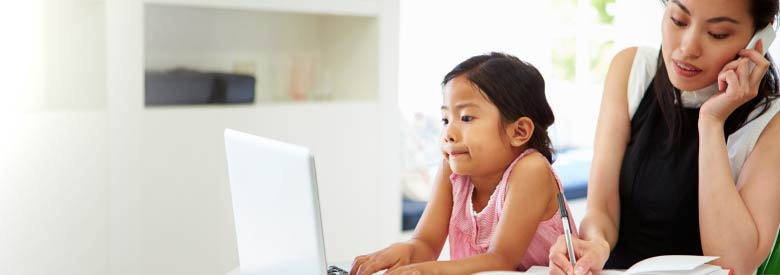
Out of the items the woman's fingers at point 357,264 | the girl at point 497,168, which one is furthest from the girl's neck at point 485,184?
the woman's fingers at point 357,264

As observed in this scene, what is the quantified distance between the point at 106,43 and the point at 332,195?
35.0 inches

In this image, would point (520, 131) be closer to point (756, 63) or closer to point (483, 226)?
point (483, 226)

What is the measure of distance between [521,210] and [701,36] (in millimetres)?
438

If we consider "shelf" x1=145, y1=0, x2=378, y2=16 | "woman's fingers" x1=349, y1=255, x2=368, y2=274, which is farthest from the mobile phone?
"shelf" x1=145, y1=0, x2=378, y2=16

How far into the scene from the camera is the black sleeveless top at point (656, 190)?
175 cm

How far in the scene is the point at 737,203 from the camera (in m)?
1.60

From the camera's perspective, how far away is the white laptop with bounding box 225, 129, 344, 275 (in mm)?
1082

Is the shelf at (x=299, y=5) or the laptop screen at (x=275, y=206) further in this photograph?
the shelf at (x=299, y=5)

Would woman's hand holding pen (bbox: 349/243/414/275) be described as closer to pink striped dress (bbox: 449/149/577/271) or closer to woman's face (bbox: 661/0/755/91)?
pink striped dress (bbox: 449/149/577/271)

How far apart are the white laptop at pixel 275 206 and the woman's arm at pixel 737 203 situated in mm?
813

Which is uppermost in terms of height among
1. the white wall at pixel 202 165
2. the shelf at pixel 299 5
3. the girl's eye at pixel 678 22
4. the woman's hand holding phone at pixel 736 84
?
the shelf at pixel 299 5

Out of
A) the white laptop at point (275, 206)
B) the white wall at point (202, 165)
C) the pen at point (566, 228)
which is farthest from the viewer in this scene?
the white wall at point (202, 165)

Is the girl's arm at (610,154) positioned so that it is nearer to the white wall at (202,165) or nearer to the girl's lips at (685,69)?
the girl's lips at (685,69)

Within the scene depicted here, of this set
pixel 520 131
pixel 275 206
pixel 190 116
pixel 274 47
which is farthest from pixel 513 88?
pixel 274 47
